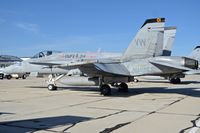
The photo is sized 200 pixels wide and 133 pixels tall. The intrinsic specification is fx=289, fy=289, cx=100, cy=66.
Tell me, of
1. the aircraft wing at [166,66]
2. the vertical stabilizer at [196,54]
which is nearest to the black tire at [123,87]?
the aircraft wing at [166,66]

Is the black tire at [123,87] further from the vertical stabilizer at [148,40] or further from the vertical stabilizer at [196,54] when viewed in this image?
the vertical stabilizer at [196,54]

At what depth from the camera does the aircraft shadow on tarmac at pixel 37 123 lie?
7.11 meters

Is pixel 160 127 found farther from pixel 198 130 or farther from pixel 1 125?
pixel 1 125

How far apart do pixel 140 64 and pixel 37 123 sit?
995cm

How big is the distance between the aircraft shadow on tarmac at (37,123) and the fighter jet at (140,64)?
699cm

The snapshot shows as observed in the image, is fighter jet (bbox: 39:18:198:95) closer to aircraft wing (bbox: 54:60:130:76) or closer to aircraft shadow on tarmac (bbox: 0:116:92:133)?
aircraft wing (bbox: 54:60:130:76)

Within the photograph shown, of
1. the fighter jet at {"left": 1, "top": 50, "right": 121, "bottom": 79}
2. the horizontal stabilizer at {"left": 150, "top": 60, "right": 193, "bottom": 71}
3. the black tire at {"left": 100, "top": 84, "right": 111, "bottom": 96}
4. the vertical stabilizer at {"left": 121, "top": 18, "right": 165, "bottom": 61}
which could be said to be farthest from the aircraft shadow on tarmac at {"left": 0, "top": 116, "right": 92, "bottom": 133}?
the fighter jet at {"left": 1, "top": 50, "right": 121, "bottom": 79}

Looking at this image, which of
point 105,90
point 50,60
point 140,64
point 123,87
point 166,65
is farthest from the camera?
point 50,60

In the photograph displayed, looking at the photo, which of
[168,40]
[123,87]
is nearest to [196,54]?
[168,40]

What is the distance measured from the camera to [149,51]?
1739 cm

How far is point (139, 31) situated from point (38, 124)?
1132 centimetres

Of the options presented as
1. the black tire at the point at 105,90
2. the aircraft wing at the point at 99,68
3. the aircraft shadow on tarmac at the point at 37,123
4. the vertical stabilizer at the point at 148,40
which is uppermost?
the vertical stabilizer at the point at 148,40

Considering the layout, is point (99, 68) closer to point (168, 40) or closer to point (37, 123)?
point (37, 123)

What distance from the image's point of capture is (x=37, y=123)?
7902 millimetres
